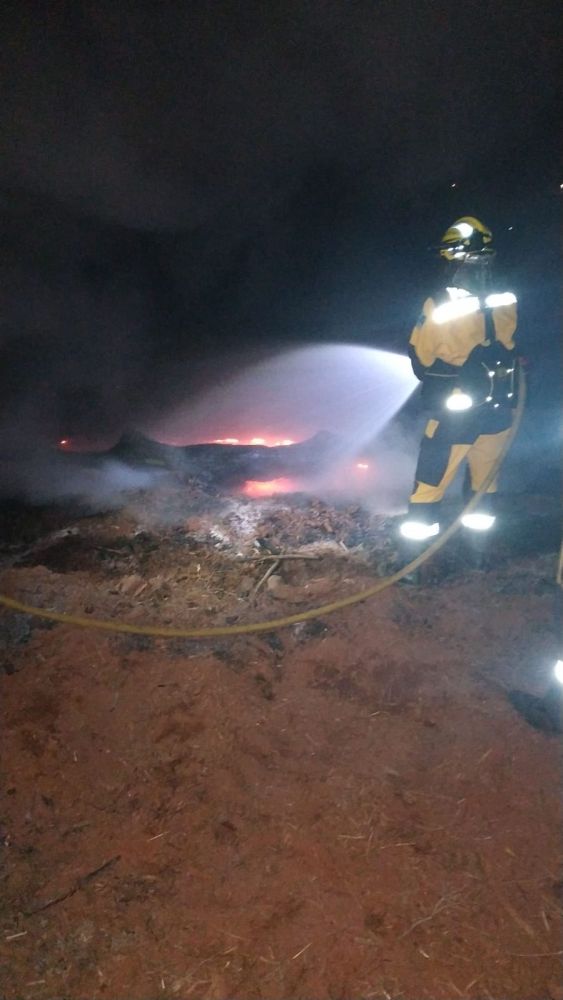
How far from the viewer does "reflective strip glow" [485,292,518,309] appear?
3828 mm

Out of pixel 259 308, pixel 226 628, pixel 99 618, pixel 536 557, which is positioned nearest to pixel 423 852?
pixel 226 628

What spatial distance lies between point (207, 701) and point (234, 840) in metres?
0.81

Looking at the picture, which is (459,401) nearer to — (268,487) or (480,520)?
(480,520)

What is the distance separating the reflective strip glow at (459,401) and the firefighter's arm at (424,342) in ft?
0.89

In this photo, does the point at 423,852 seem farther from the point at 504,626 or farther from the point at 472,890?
the point at 504,626

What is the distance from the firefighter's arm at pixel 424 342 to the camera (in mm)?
3841

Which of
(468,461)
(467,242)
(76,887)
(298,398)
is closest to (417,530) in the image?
(468,461)

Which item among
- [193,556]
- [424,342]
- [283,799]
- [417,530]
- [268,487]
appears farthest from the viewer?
[268,487]

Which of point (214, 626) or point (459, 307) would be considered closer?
point (214, 626)

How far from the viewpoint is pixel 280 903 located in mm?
2000

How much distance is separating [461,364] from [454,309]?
1.26 feet

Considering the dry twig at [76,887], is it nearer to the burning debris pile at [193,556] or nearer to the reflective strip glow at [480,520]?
the burning debris pile at [193,556]

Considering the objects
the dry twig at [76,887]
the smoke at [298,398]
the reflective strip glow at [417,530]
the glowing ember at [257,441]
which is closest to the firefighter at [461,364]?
the reflective strip glow at [417,530]

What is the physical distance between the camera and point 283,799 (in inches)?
95.8
